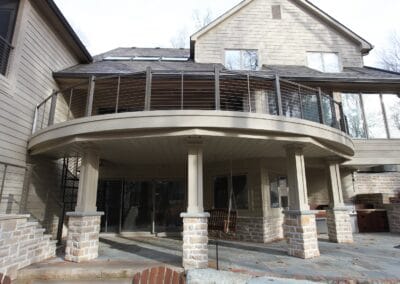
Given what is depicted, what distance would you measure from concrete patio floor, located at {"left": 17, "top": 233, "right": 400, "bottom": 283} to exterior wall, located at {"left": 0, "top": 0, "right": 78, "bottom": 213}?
2615mm

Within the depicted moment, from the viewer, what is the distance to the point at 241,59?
1193 centimetres

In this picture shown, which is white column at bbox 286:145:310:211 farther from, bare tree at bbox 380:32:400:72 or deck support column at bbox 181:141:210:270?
bare tree at bbox 380:32:400:72

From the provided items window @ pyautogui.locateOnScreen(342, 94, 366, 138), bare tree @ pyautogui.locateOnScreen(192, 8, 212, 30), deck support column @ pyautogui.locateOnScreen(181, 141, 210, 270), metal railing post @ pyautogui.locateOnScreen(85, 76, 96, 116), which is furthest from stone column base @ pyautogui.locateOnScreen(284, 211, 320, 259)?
bare tree @ pyautogui.locateOnScreen(192, 8, 212, 30)

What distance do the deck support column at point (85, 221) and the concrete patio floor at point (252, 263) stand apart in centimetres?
27

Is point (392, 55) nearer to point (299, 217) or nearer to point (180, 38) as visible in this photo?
point (180, 38)

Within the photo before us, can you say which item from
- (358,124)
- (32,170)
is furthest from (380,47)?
(32,170)

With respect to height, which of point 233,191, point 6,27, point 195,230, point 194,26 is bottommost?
point 195,230

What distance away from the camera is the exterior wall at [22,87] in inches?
267

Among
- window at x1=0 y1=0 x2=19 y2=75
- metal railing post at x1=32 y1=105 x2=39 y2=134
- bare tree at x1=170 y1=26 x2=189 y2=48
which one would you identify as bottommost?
metal railing post at x1=32 y1=105 x2=39 y2=134

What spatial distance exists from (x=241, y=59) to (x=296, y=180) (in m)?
6.92

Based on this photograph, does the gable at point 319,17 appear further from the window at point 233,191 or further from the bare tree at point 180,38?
the bare tree at point 180,38

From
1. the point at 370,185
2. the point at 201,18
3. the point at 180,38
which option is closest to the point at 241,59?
the point at 370,185

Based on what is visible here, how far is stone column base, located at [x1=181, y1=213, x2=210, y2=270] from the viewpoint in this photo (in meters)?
5.65

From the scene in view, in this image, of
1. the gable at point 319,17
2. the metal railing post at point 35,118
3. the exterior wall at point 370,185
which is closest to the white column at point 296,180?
the exterior wall at point 370,185
